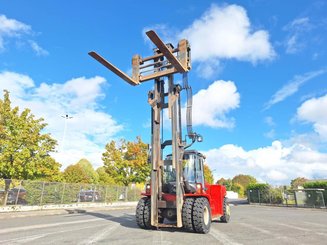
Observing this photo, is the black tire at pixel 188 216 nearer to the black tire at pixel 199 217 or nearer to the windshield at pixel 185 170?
the black tire at pixel 199 217

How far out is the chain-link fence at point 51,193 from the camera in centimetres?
1758

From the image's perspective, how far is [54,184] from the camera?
21094mm

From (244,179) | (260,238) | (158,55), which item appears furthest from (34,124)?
(244,179)

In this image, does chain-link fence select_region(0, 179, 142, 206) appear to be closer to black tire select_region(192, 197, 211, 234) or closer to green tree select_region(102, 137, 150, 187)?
green tree select_region(102, 137, 150, 187)

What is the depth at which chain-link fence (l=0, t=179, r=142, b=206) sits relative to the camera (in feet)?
57.7

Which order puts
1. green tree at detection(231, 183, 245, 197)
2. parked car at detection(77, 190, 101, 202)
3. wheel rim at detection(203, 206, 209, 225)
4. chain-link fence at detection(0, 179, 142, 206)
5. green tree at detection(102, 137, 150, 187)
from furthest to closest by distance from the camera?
green tree at detection(231, 183, 245, 197), green tree at detection(102, 137, 150, 187), parked car at detection(77, 190, 101, 202), chain-link fence at detection(0, 179, 142, 206), wheel rim at detection(203, 206, 209, 225)

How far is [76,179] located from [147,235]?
32843mm

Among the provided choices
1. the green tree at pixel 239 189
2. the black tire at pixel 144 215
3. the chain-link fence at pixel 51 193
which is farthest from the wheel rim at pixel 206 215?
the green tree at pixel 239 189

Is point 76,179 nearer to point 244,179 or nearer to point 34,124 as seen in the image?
point 34,124

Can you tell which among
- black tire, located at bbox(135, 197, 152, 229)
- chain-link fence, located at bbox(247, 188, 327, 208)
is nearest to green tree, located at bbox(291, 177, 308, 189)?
chain-link fence, located at bbox(247, 188, 327, 208)

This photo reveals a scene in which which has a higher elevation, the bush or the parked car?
the bush

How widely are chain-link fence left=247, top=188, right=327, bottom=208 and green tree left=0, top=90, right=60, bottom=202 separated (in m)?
22.6

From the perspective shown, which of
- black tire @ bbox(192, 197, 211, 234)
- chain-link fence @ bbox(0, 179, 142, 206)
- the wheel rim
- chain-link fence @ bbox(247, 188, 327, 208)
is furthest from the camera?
chain-link fence @ bbox(247, 188, 327, 208)

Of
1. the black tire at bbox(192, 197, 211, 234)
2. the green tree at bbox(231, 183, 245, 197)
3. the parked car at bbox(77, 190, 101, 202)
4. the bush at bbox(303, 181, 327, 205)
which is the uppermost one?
the green tree at bbox(231, 183, 245, 197)
